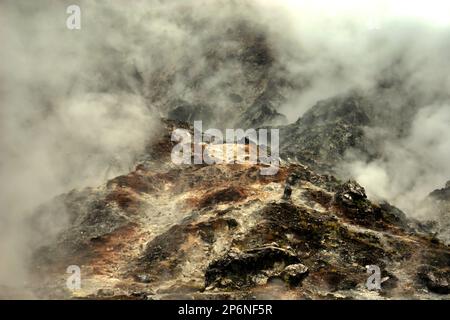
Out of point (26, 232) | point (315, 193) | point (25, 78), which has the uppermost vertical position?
point (25, 78)

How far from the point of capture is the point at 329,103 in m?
143

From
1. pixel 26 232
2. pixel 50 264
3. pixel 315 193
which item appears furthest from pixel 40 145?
pixel 315 193

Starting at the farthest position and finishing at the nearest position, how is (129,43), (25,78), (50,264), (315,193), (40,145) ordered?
1. (129,43)
2. (25,78)
3. (40,145)
4. (315,193)
5. (50,264)

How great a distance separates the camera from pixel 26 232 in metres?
71.2

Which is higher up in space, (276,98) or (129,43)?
(129,43)

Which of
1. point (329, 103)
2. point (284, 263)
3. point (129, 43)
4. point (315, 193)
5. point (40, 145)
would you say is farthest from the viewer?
point (129, 43)

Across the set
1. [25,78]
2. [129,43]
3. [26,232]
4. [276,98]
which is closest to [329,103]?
[276,98]

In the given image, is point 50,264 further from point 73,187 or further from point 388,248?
point 388,248

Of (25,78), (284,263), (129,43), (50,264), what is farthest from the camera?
(129,43)

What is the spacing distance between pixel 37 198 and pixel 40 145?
13348 millimetres
